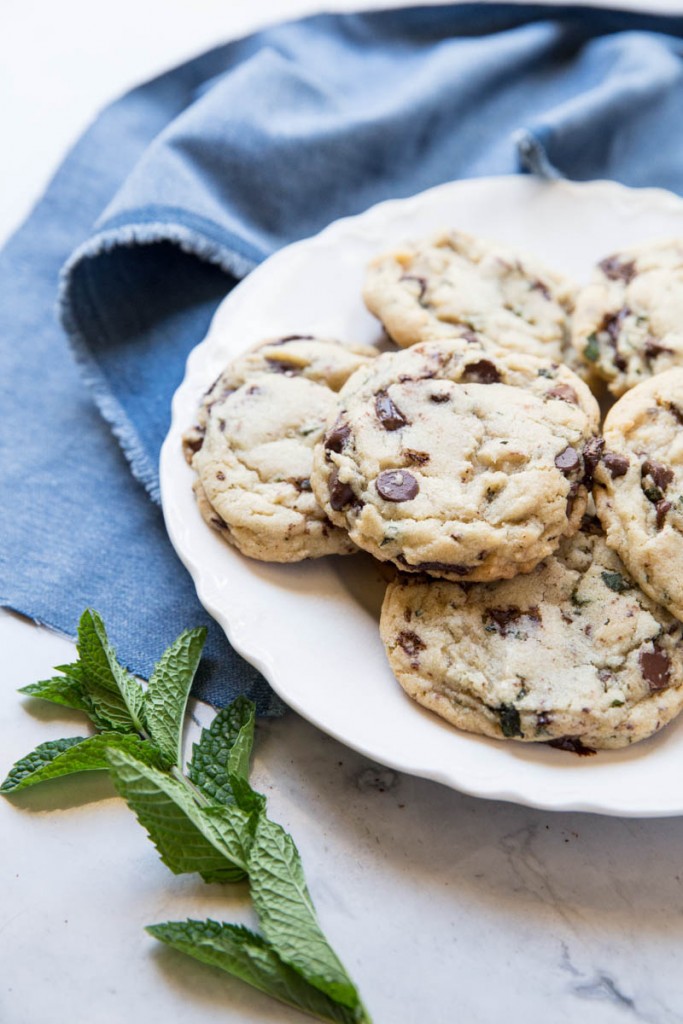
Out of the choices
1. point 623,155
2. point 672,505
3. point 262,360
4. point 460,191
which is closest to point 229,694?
point 262,360

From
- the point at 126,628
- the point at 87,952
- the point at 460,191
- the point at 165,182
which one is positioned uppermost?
the point at 165,182

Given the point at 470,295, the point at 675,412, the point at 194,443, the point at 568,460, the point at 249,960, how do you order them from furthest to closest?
1. the point at 470,295
2. the point at 194,443
3. the point at 675,412
4. the point at 568,460
5. the point at 249,960

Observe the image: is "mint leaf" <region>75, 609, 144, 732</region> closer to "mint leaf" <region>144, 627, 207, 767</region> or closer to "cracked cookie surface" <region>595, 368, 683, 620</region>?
"mint leaf" <region>144, 627, 207, 767</region>

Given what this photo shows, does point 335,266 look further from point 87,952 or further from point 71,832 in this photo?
point 87,952

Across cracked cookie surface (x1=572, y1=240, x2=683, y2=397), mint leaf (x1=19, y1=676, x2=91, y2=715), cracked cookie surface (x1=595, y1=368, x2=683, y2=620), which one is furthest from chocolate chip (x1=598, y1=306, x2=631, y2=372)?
mint leaf (x1=19, y1=676, x2=91, y2=715)

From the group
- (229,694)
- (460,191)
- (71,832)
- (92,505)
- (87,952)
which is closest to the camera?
(87,952)

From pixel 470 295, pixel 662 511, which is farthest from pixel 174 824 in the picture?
pixel 470 295

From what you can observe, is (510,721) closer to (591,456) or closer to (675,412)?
(591,456)
